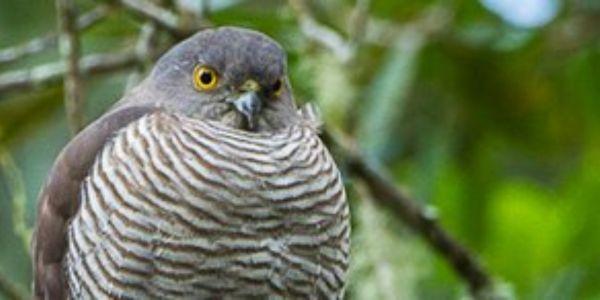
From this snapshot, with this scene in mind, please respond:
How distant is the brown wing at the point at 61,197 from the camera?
6438mm

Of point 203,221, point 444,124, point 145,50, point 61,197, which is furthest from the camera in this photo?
point 444,124

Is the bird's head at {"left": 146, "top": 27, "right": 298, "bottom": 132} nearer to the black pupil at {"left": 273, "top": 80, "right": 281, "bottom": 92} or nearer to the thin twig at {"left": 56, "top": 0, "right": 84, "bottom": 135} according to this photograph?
the black pupil at {"left": 273, "top": 80, "right": 281, "bottom": 92}

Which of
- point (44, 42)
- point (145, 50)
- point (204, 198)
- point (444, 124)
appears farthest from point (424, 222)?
point (44, 42)

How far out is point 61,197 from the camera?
646 centimetres

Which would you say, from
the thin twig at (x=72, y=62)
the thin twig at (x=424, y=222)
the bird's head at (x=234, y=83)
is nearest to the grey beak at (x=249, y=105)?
the bird's head at (x=234, y=83)

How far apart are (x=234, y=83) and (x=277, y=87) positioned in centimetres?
12

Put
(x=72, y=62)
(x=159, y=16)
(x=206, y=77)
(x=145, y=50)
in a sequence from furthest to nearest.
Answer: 1. (x=145, y=50)
2. (x=159, y=16)
3. (x=72, y=62)
4. (x=206, y=77)

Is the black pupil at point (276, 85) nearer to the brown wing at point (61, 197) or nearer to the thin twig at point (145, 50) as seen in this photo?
the brown wing at point (61, 197)

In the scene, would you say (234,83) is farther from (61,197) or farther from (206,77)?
(61,197)

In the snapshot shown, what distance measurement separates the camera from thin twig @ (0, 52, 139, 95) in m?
7.36

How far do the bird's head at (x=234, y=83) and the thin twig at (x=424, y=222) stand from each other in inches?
21.2

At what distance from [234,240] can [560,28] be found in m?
2.05

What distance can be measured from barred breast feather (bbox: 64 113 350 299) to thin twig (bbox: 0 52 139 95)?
924 millimetres

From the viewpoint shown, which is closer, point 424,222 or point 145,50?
point 424,222
